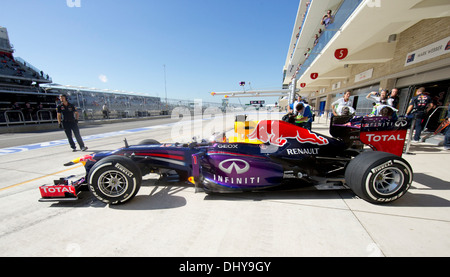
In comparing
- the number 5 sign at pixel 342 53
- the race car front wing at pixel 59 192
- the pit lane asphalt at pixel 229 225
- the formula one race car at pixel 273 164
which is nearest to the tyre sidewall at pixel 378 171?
the formula one race car at pixel 273 164

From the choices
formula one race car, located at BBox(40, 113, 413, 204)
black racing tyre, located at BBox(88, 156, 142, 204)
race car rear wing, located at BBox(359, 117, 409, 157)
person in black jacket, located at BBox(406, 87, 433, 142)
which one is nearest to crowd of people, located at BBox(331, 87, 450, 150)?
person in black jacket, located at BBox(406, 87, 433, 142)

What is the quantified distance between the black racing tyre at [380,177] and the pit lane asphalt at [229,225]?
15 cm

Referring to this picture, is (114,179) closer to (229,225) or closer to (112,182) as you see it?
(112,182)

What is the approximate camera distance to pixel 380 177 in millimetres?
2098

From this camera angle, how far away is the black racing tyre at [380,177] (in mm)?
2021

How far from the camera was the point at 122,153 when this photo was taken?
8.28 ft

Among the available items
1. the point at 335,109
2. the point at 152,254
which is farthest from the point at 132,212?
the point at 335,109

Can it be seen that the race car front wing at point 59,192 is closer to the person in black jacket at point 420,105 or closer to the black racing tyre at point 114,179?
the black racing tyre at point 114,179

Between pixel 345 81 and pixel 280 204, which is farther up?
pixel 345 81

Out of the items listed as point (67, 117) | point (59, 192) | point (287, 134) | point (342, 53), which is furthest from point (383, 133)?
point (67, 117)

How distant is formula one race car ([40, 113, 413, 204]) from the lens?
2.09 meters

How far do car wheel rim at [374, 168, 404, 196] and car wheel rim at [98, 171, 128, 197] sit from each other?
10.2 ft

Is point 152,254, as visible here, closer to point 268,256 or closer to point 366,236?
point 268,256

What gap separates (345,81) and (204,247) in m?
16.9
